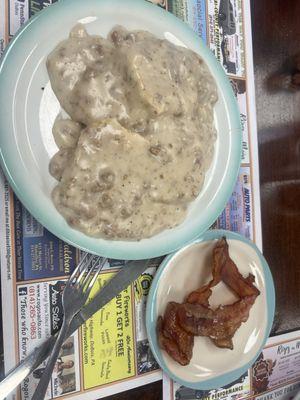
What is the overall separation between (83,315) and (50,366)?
102mm

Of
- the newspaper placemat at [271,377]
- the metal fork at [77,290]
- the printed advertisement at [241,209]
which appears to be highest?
the printed advertisement at [241,209]

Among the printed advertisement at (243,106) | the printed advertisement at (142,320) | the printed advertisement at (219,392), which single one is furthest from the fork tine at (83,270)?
the printed advertisement at (243,106)

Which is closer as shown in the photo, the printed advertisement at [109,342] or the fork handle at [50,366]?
the fork handle at [50,366]

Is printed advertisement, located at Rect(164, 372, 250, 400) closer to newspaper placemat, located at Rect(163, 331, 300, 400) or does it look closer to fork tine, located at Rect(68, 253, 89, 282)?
newspaper placemat, located at Rect(163, 331, 300, 400)

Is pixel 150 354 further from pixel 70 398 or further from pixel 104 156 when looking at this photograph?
pixel 104 156

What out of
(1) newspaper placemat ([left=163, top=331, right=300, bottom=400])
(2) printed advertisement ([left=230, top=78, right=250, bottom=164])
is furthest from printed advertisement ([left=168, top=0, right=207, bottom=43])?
(1) newspaper placemat ([left=163, top=331, right=300, bottom=400])

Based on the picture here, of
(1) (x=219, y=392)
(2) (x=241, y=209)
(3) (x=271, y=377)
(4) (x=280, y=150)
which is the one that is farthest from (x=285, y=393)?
(4) (x=280, y=150)

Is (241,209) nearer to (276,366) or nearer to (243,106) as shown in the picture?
(243,106)

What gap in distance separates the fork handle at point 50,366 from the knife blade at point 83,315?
0.02 metres

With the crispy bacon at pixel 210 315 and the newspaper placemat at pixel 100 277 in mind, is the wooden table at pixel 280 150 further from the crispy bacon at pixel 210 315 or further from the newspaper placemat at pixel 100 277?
the crispy bacon at pixel 210 315

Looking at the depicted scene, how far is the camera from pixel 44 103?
657 millimetres

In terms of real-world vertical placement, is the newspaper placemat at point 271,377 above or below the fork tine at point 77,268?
below

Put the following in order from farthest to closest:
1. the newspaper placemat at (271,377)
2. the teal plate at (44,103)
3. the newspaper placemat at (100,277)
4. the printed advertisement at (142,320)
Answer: the newspaper placemat at (271,377) → the printed advertisement at (142,320) → the newspaper placemat at (100,277) → the teal plate at (44,103)

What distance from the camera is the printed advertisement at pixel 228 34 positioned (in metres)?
0.92
